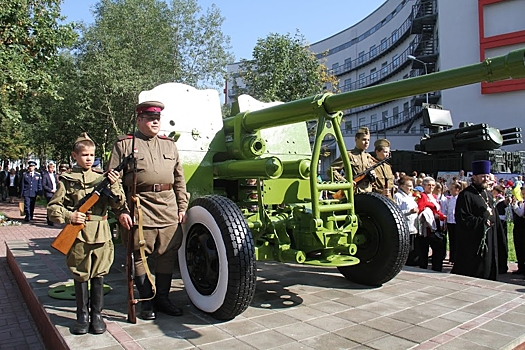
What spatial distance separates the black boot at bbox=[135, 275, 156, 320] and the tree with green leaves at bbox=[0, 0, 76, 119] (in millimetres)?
8510

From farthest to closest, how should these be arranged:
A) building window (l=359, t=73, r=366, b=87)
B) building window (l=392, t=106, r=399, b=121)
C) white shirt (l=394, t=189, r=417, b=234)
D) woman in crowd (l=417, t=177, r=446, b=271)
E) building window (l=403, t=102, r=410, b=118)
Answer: building window (l=359, t=73, r=366, b=87), building window (l=392, t=106, r=399, b=121), building window (l=403, t=102, r=410, b=118), woman in crowd (l=417, t=177, r=446, b=271), white shirt (l=394, t=189, r=417, b=234)

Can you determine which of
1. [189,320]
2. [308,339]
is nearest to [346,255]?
[308,339]

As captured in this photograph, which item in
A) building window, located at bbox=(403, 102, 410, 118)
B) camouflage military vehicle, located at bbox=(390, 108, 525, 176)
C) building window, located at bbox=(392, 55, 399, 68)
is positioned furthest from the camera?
building window, located at bbox=(392, 55, 399, 68)

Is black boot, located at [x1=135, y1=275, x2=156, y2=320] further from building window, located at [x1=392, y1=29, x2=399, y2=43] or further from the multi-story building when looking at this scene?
building window, located at [x1=392, y1=29, x2=399, y2=43]

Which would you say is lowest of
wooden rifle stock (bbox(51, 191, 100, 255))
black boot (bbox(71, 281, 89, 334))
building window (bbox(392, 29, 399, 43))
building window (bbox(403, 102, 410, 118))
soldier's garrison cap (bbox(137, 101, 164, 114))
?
black boot (bbox(71, 281, 89, 334))

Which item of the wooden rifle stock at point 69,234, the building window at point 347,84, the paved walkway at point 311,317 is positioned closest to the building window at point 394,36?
the building window at point 347,84

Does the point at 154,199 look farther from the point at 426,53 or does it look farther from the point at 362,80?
the point at 362,80

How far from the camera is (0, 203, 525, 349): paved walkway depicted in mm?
3500

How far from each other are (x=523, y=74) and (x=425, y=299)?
2475 millimetres

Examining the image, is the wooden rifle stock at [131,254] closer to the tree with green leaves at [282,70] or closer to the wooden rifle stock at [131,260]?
the wooden rifle stock at [131,260]

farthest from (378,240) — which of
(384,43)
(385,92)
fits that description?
(384,43)

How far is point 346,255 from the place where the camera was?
4.76 m

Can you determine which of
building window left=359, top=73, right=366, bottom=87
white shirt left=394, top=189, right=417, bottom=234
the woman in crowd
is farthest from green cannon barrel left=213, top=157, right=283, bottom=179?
building window left=359, top=73, right=366, bottom=87

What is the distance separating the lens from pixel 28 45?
12.4 m
